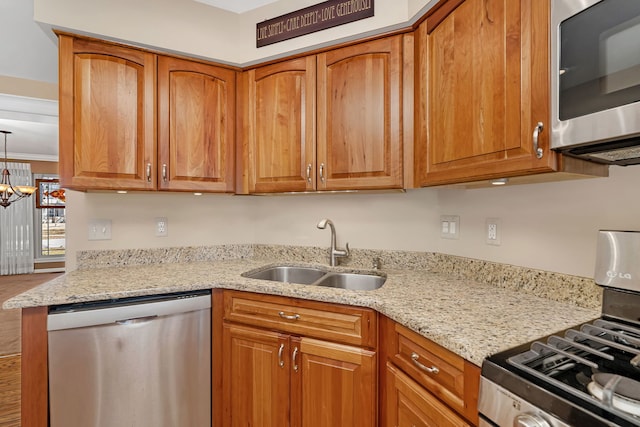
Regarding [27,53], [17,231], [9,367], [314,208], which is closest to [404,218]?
[314,208]

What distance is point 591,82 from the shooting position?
2.79 ft

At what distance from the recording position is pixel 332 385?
1.41 meters

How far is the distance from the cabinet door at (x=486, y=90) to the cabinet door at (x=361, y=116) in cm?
16

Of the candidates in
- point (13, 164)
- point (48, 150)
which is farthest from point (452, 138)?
point (13, 164)

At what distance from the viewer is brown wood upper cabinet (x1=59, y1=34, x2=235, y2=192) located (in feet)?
5.50

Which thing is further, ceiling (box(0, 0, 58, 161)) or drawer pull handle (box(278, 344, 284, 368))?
ceiling (box(0, 0, 58, 161))

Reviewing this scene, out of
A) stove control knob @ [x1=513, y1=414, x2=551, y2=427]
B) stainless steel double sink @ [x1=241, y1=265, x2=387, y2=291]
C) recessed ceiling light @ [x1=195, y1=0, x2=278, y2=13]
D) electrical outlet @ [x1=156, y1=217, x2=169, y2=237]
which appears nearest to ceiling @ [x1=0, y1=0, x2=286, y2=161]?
recessed ceiling light @ [x1=195, y1=0, x2=278, y2=13]

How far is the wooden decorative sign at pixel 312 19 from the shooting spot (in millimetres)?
1677

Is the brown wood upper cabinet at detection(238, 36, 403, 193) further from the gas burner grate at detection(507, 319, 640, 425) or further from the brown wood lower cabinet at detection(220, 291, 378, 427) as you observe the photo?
the gas burner grate at detection(507, 319, 640, 425)

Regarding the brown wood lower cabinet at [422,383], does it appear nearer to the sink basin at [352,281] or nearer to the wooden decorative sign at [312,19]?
the sink basin at [352,281]

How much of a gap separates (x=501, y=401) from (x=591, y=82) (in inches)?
32.4

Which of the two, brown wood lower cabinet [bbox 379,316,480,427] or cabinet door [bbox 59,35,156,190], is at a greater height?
cabinet door [bbox 59,35,156,190]

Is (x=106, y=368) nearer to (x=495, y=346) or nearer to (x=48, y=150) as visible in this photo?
(x=495, y=346)

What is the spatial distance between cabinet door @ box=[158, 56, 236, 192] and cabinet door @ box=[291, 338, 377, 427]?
1.09 m
